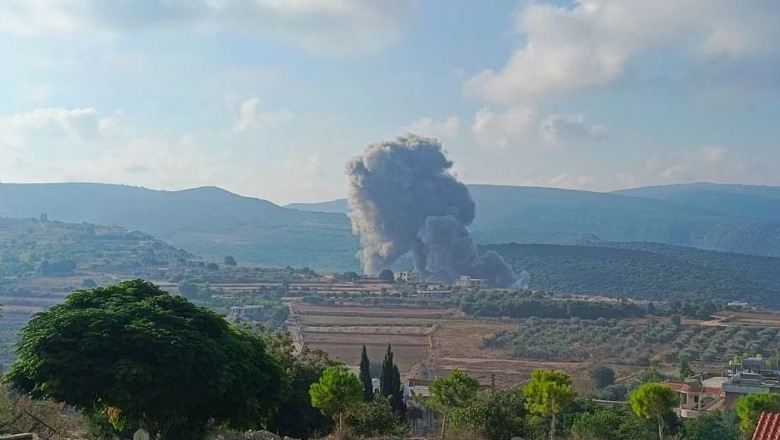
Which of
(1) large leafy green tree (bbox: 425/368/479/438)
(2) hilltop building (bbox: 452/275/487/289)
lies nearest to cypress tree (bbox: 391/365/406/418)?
(1) large leafy green tree (bbox: 425/368/479/438)

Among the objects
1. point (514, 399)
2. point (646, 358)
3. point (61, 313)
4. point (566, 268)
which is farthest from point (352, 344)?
point (566, 268)

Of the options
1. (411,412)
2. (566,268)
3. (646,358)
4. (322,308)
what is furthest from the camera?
(566,268)

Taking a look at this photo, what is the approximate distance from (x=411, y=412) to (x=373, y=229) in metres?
67.6

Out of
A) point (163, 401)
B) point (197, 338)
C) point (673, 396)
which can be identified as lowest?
point (673, 396)

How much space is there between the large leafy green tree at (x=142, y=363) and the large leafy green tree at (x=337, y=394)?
3.85m

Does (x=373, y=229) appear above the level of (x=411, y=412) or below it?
above

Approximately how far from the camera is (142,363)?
40.2 feet

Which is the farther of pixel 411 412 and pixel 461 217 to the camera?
pixel 461 217

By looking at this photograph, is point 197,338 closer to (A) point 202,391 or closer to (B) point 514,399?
(A) point 202,391

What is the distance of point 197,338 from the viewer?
12.8 meters

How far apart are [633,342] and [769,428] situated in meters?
51.9

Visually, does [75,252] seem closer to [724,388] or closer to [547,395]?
[724,388]

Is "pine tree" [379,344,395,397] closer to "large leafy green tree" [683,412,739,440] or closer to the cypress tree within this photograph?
the cypress tree

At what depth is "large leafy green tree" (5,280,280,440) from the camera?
12.2 meters
